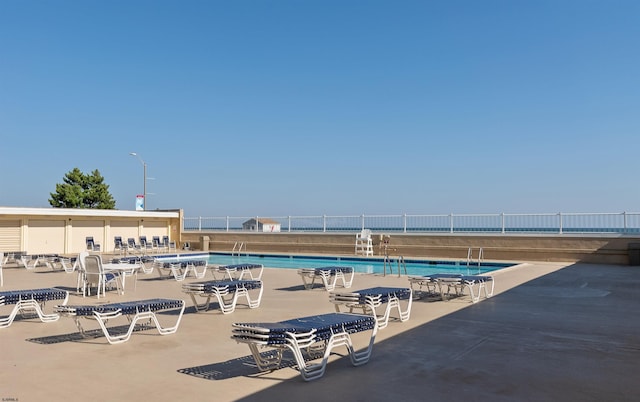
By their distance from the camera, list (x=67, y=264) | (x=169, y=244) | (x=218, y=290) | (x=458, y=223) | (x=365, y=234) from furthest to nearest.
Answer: (x=169, y=244) < (x=365, y=234) < (x=458, y=223) < (x=67, y=264) < (x=218, y=290)

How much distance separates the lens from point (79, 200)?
137 feet

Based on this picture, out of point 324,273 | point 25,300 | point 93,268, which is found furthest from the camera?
point 324,273

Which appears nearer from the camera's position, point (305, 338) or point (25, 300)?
point (305, 338)

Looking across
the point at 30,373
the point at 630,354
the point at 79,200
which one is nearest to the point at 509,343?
the point at 630,354

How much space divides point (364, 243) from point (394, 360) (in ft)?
56.8

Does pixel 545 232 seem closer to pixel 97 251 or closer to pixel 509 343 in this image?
pixel 509 343

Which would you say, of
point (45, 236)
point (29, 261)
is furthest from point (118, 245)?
point (29, 261)

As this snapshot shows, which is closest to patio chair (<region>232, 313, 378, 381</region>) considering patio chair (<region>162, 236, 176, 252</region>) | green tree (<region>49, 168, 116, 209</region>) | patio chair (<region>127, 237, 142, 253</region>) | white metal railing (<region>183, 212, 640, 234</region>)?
white metal railing (<region>183, 212, 640, 234</region>)

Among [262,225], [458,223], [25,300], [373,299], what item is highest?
[458,223]

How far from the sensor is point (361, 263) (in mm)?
20922

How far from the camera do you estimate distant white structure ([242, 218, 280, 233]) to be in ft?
88.0

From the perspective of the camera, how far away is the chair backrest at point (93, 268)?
424 inches

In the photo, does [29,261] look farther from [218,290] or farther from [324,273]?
[218,290]

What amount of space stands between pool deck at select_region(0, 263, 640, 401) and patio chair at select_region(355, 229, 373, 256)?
12612mm
